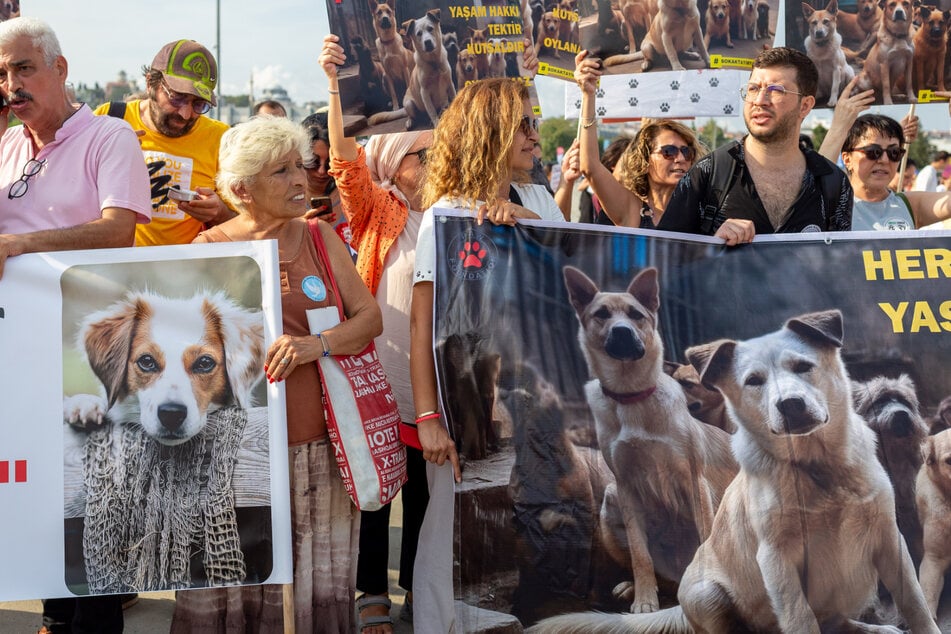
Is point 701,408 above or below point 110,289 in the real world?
below

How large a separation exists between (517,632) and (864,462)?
48.5 inches

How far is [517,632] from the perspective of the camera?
125 inches

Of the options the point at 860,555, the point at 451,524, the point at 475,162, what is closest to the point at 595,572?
the point at 451,524

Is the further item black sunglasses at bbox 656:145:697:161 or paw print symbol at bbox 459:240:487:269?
black sunglasses at bbox 656:145:697:161

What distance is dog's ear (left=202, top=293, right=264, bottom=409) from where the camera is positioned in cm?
314

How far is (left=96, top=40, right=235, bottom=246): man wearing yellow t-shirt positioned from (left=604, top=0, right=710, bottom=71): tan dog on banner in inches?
86.5

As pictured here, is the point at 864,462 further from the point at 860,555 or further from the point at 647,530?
the point at 647,530

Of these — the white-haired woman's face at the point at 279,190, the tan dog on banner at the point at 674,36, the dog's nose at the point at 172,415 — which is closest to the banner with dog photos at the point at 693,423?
the white-haired woman's face at the point at 279,190

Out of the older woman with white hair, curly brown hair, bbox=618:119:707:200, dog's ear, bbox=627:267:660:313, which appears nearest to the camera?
the older woman with white hair

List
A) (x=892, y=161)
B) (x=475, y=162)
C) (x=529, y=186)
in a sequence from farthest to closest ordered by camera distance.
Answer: (x=892, y=161) < (x=529, y=186) < (x=475, y=162)

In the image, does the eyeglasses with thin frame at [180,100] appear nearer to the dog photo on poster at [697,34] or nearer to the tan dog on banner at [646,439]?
the tan dog on banner at [646,439]

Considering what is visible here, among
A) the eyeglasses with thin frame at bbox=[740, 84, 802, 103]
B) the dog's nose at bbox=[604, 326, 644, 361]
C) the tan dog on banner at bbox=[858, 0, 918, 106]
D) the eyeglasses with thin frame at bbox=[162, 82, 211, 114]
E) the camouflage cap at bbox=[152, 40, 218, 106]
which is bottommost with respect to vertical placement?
the dog's nose at bbox=[604, 326, 644, 361]

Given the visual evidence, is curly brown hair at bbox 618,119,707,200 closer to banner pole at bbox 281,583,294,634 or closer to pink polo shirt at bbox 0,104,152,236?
pink polo shirt at bbox 0,104,152,236

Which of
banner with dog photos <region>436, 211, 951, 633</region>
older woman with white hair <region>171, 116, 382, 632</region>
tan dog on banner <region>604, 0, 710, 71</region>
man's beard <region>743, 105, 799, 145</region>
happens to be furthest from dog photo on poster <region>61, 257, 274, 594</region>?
tan dog on banner <region>604, 0, 710, 71</region>
